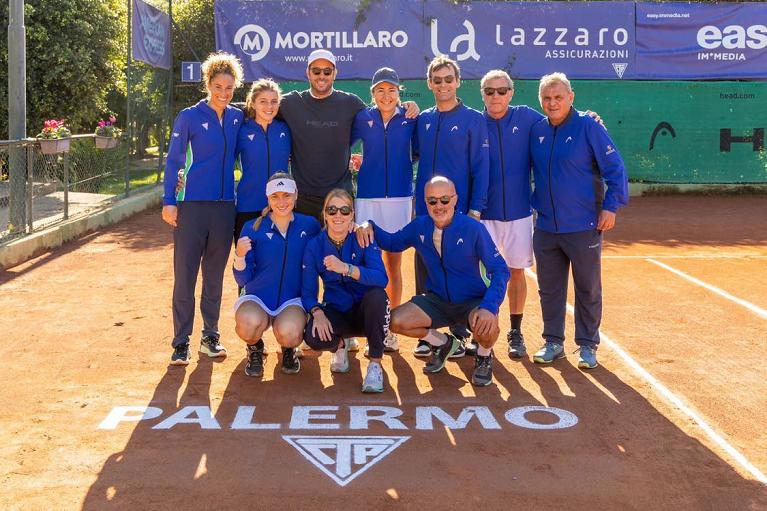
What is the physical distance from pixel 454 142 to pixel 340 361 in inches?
68.5

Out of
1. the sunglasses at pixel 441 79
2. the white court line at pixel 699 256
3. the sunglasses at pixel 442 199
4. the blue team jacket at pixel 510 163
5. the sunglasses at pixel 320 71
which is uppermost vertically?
the sunglasses at pixel 320 71

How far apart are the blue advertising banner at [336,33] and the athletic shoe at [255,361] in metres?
12.7

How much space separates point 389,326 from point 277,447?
1597mm

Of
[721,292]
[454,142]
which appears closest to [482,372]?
[454,142]

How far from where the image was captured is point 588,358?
6.63m

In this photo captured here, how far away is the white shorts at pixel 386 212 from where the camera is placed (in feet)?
22.7

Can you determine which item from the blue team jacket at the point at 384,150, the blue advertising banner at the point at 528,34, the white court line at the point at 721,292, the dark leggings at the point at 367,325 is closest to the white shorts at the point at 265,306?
the dark leggings at the point at 367,325

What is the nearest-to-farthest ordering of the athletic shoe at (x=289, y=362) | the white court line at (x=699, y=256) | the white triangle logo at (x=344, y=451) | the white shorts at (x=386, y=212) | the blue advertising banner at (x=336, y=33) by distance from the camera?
the white triangle logo at (x=344, y=451), the athletic shoe at (x=289, y=362), the white shorts at (x=386, y=212), the white court line at (x=699, y=256), the blue advertising banner at (x=336, y=33)

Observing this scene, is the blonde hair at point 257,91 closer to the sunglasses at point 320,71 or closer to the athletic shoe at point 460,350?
the sunglasses at point 320,71

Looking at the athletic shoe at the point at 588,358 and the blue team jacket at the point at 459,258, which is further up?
the blue team jacket at the point at 459,258

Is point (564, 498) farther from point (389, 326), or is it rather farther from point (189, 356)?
point (189, 356)

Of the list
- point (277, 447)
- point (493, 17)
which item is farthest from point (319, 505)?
point (493, 17)

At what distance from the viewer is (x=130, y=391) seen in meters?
6.03

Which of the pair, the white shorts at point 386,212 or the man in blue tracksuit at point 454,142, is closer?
the man in blue tracksuit at point 454,142
